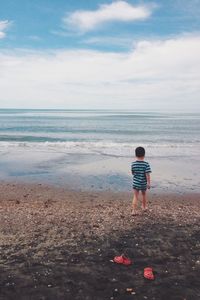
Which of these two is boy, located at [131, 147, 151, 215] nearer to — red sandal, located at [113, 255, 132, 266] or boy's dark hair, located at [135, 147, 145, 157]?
boy's dark hair, located at [135, 147, 145, 157]

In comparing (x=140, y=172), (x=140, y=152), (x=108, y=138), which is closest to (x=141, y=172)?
(x=140, y=172)

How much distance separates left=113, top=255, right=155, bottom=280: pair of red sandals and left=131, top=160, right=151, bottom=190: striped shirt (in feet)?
→ 9.77

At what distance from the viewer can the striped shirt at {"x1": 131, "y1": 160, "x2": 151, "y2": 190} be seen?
29.9 ft

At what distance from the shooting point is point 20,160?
20312 millimetres

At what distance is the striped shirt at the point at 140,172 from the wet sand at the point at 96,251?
2.30 ft

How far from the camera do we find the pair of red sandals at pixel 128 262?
225 inches

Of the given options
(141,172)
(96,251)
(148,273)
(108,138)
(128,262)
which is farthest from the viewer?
(108,138)

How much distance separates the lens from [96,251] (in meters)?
6.77

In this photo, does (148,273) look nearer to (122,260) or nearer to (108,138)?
(122,260)

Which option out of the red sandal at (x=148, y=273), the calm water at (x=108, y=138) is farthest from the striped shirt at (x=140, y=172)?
the calm water at (x=108, y=138)

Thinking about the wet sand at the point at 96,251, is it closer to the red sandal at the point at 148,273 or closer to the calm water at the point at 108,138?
the red sandal at the point at 148,273

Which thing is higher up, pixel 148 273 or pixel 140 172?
pixel 140 172

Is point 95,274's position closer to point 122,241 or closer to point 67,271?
point 67,271

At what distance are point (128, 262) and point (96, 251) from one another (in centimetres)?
75
